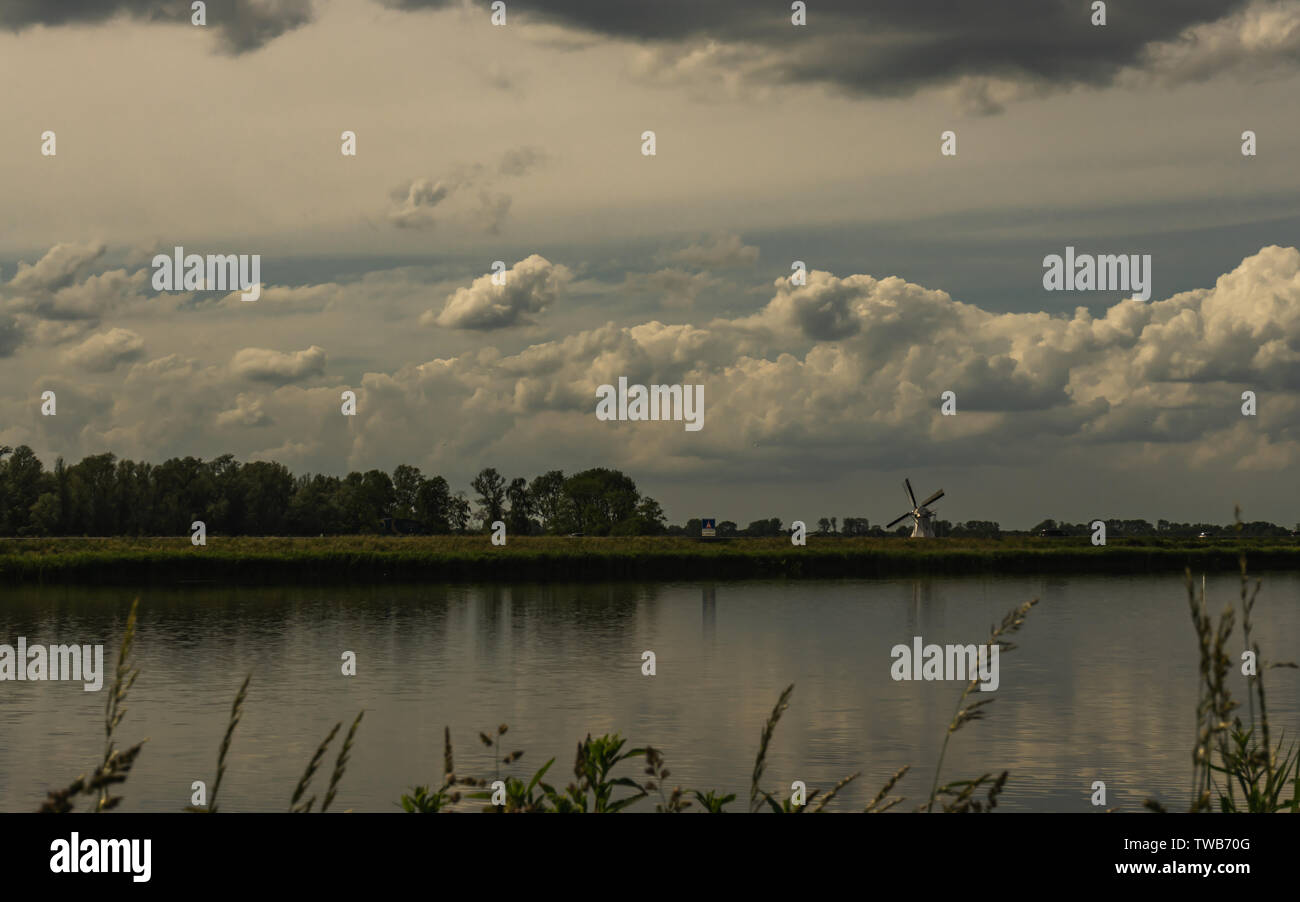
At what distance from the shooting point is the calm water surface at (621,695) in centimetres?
2167

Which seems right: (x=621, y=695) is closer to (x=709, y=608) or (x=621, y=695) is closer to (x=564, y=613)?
(x=564, y=613)

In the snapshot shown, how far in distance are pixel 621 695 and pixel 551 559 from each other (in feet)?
185

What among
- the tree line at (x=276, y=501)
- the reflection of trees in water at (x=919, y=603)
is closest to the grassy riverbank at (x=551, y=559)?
the reflection of trees in water at (x=919, y=603)

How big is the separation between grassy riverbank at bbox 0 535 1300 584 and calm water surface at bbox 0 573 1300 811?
59.0 feet

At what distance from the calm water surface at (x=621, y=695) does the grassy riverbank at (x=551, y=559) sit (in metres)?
18.0

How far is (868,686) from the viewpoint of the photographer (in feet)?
109

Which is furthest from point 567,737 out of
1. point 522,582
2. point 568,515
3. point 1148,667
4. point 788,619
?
point 568,515

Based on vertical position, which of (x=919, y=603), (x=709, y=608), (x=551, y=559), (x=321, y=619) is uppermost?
(x=551, y=559)

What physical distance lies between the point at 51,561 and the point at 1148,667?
69.7 m

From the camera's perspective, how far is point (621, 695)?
1238 inches

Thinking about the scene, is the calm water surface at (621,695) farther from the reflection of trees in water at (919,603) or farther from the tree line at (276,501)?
the tree line at (276,501)

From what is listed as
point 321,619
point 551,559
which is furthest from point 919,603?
point 321,619

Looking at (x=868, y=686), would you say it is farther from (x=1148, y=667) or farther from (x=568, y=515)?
(x=568, y=515)

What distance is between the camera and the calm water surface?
2167cm
